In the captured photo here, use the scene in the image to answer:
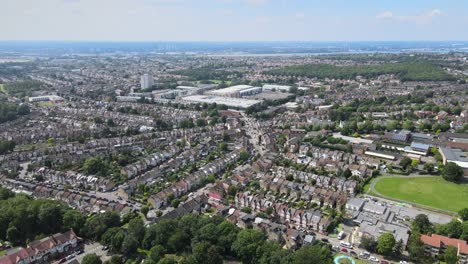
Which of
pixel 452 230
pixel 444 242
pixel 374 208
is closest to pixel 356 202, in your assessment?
pixel 374 208

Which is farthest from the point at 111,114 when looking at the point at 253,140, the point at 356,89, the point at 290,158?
the point at 356,89

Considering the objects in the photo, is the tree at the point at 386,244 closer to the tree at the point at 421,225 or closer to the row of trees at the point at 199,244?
the tree at the point at 421,225

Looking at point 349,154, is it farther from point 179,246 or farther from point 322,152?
point 179,246

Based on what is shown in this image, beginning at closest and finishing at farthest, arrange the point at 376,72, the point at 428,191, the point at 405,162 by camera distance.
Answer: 1. the point at 428,191
2. the point at 405,162
3. the point at 376,72

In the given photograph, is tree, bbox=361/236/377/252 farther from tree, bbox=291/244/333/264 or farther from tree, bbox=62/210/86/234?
tree, bbox=62/210/86/234

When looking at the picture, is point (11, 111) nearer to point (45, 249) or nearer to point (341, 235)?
point (45, 249)

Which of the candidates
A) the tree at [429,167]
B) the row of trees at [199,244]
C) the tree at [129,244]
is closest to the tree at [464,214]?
the tree at [429,167]

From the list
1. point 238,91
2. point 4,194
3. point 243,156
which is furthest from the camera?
point 238,91
